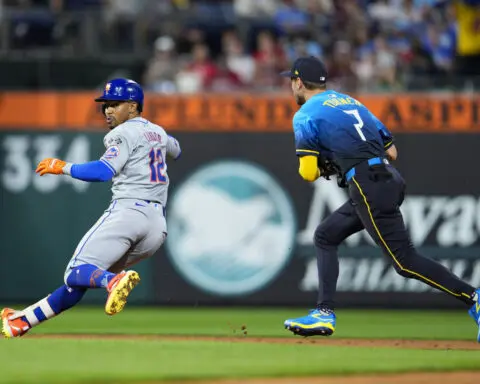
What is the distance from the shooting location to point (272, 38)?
15.7 metres

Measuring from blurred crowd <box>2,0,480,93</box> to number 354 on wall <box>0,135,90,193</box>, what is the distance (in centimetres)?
169

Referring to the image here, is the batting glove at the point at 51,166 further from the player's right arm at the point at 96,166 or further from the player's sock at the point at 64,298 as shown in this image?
the player's sock at the point at 64,298

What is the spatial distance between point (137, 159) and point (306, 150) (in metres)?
1.20

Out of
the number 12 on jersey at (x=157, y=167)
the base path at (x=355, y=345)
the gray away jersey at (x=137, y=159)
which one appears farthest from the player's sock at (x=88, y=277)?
the base path at (x=355, y=345)

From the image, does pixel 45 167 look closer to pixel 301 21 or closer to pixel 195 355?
pixel 195 355

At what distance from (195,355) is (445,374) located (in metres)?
1.59

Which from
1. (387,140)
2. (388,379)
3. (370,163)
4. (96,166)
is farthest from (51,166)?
(388,379)

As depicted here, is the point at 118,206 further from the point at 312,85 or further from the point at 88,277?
the point at 312,85

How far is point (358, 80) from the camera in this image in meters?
14.6

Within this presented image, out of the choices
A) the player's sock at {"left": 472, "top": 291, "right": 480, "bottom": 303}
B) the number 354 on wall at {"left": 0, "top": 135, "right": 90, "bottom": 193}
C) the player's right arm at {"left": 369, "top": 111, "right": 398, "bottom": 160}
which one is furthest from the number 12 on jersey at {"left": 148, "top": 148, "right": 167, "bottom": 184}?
the number 354 on wall at {"left": 0, "top": 135, "right": 90, "bottom": 193}

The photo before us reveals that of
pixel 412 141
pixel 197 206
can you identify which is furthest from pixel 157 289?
pixel 412 141

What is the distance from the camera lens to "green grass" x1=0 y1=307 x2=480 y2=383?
20.3ft

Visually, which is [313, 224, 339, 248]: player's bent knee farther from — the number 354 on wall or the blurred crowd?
the blurred crowd

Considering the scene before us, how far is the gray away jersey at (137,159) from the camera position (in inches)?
310
